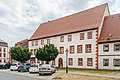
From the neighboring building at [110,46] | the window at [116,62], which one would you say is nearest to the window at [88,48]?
the neighboring building at [110,46]

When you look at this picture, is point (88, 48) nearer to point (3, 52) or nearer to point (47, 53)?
point (47, 53)

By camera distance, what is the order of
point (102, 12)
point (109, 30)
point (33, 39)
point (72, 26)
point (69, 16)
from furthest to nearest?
1. point (33, 39)
2. point (69, 16)
3. point (72, 26)
4. point (102, 12)
5. point (109, 30)

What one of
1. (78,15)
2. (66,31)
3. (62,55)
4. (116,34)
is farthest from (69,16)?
(116,34)

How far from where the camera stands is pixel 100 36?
35406 mm

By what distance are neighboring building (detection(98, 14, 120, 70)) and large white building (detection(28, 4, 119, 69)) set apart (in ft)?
1.25

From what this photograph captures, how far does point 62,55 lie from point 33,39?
1327 centimetres

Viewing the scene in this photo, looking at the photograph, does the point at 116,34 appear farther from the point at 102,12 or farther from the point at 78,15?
the point at 78,15

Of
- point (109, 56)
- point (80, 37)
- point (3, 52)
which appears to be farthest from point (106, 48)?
point (3, 52)

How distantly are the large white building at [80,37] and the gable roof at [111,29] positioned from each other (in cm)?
76

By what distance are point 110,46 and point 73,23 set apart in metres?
12.6

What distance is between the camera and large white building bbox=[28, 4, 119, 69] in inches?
1385

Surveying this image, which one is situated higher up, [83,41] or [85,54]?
[83,41]

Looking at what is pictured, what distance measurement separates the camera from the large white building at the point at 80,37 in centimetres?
3519

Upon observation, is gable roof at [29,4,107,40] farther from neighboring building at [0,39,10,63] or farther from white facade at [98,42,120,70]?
neighboring building at [0,39,10,63]
